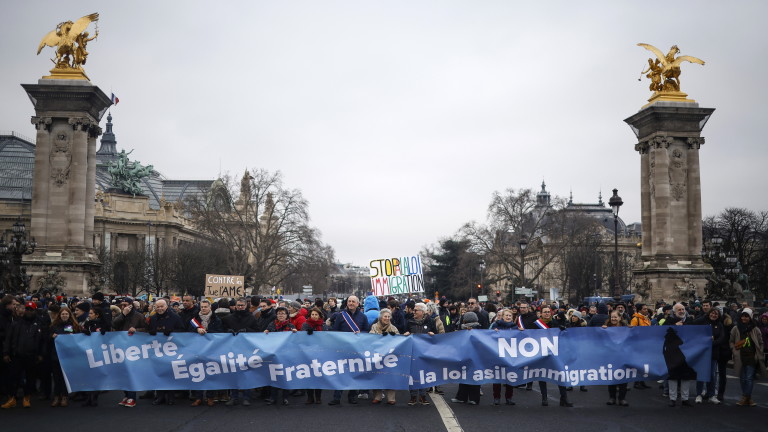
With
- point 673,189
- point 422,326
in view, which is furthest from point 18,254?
point 673,189

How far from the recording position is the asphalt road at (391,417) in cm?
1118

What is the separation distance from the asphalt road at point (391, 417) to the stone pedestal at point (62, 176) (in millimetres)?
24646

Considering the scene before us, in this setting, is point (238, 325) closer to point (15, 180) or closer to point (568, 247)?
point (568, 247)

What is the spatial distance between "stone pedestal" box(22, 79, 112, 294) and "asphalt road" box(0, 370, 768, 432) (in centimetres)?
2465

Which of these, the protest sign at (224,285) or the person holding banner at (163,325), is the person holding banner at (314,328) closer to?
the person holding banner at (163,325)

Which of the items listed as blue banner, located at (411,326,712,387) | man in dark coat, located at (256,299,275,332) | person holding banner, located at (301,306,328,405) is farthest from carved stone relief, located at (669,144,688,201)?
person holding banner, located at (301,306,328,405)

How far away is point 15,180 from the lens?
101500 millimetres

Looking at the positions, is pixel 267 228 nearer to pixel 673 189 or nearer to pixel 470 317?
pixel 673 189

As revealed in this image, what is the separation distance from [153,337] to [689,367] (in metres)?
9.51

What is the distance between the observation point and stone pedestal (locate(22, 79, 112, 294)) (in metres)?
36.5

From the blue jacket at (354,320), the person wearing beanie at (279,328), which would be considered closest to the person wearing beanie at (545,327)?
the blue jacket at (354,320)

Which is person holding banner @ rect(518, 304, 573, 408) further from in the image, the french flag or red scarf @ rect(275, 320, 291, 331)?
the french flag

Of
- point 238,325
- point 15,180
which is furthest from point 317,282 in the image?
point 238,325

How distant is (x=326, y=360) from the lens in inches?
528
